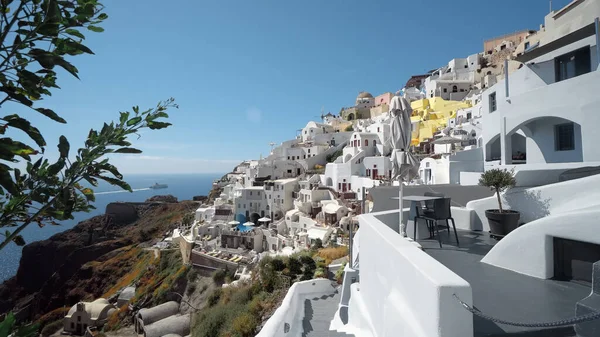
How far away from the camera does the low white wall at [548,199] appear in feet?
12.7

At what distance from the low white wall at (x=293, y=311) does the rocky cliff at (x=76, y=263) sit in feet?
127

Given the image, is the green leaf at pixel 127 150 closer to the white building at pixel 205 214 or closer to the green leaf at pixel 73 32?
the green leaf at pixel 73 32

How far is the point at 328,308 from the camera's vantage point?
805 centimetres

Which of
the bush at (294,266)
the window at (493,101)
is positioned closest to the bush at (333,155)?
the window at (493,101)

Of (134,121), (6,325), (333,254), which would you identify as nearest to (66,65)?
(134,121)

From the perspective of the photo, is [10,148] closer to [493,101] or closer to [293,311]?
[293,311]

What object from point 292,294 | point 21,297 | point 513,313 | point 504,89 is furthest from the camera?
point 21,297

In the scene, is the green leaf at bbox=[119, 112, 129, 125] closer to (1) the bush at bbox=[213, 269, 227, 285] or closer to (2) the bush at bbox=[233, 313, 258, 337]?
(2) the bush at bbox=[233, 313, 258, 337]

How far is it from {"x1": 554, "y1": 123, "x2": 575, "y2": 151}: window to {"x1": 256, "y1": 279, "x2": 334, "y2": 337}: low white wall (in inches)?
338

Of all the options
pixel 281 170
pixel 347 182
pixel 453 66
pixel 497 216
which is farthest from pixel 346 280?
pixel 453 66

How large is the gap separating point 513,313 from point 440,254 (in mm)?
1740

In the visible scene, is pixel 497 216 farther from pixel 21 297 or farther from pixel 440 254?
pixel 21 297

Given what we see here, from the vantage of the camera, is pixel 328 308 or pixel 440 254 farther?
pixel 328 308

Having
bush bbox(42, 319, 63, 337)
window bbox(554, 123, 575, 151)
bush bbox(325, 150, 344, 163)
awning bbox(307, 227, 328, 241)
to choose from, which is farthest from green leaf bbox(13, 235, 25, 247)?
bush bbox(325, 150, 344, 163)
